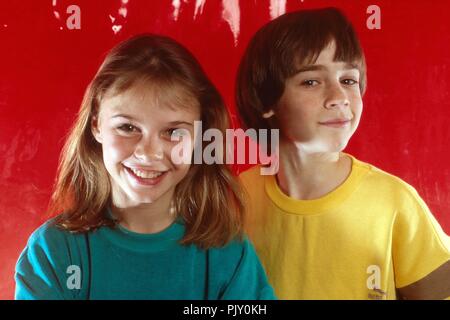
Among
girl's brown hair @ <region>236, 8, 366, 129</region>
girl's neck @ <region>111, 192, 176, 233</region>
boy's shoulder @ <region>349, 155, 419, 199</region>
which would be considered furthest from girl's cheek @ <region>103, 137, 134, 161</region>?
boy's shoulder @ <region>349, 155, 419, 199</region>

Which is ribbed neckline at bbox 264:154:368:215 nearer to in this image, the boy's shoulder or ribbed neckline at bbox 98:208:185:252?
the boy's shoulder

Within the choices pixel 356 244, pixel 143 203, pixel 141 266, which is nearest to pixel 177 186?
pixel 143 203

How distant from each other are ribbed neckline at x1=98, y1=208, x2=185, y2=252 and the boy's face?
0.33 metres

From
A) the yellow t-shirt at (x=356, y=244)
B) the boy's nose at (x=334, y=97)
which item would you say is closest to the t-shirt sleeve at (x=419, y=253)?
the yellow t-shirt at (x=356, y=244)

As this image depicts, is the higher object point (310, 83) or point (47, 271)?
point (310, 83)

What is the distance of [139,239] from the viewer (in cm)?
124

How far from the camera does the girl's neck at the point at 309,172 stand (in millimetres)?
1271

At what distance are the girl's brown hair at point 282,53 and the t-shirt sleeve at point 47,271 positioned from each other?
1.53 ft

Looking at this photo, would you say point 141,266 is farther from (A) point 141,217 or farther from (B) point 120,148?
(B) point 120,148

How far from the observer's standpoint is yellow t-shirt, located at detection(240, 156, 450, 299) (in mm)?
1246

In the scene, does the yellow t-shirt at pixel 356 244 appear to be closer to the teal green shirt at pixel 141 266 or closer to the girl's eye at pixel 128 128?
the teal green shirt at pixel 141 266

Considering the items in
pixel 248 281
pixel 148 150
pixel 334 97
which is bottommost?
pixel 248 281

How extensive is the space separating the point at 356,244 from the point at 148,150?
0.48 metres

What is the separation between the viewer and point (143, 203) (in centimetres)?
125
